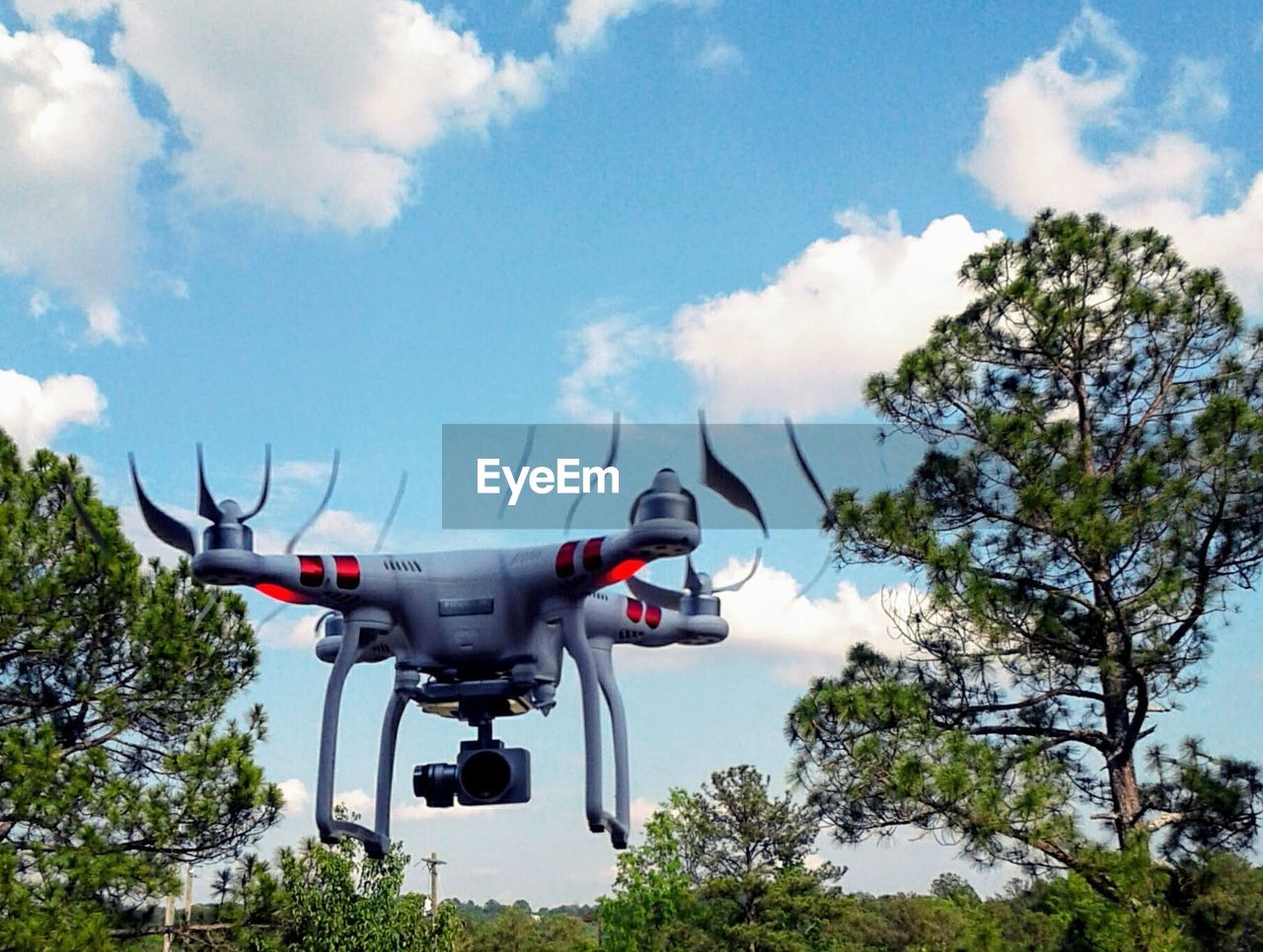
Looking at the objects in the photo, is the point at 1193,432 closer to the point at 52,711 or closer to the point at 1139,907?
the point at 1139,907

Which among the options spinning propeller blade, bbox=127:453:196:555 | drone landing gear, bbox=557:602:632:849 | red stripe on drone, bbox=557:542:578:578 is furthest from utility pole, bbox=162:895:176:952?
red stripe on drone, bbox=557:542:578:578

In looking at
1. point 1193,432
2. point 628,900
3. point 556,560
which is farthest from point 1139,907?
point 628,900

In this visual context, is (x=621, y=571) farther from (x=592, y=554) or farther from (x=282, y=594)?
(x=282, y=594)

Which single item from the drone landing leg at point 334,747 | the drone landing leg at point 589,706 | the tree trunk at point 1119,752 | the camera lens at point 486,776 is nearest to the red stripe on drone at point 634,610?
the drone landing leg at point 589,706

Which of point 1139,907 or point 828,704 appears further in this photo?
point 828,704

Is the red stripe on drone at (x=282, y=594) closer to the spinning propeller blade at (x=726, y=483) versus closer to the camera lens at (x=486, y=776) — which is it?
the camera lens at (x=486, y=776)

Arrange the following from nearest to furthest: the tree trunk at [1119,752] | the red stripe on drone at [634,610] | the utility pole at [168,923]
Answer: the red stripe on drone at [634,610], the tree trunk at [1119,752], the utility pole at [168,923]

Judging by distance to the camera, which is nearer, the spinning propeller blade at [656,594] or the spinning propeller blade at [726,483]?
the spinning propeller blade at [726,483]
